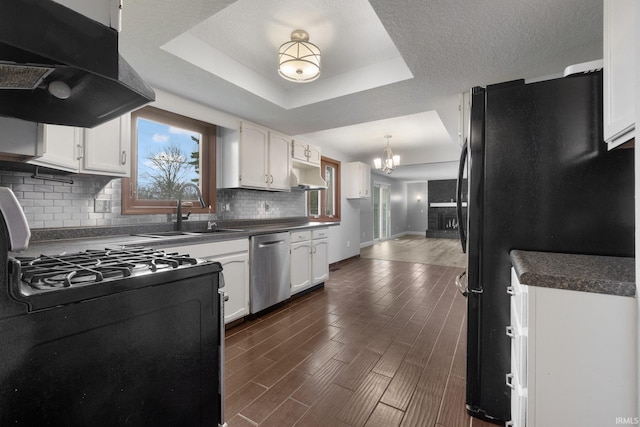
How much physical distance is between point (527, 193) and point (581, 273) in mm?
586

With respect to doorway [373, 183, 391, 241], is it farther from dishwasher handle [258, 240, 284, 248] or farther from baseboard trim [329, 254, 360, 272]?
dishwasher handle [258, 240, 284, 248]

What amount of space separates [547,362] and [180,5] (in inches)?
89.0

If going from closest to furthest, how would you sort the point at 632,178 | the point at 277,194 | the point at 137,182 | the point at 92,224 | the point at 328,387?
the point at 632,178 < the point at 328,387 < the point at 92,224 < the point at 137,182 < the point at 277,194


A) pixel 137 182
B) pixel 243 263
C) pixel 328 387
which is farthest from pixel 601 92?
pixel 137 182

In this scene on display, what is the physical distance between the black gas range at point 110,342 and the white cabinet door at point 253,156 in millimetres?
2155

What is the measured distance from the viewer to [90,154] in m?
1.88

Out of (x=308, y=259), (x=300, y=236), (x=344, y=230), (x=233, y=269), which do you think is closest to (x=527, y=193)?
(x=233, y=269)

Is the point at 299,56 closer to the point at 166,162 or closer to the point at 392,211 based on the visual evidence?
the point at 166,162

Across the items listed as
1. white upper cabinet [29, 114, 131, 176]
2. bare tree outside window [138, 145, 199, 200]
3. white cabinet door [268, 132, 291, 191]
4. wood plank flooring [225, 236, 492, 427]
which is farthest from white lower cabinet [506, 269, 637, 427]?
white cabinet door [268, 132, 291, 191]

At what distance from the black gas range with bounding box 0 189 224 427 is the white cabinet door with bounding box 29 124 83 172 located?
1.00m

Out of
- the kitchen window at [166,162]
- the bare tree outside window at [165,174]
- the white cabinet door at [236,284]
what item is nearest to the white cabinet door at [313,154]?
the kitchen window at [166,162]

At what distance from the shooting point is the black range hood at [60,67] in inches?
23.6

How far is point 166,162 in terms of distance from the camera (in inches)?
108

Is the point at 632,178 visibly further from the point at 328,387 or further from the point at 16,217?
the point at 16,217
